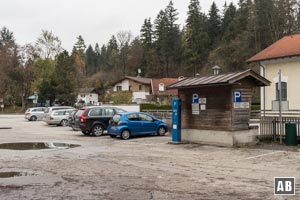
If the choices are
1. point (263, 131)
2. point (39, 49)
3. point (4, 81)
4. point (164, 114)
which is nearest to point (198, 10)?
point (39, 49)

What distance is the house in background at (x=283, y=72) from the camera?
27.3 m

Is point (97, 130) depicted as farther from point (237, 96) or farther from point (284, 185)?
point (284, 185)

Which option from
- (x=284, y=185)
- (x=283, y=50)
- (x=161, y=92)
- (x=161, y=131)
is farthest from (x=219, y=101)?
(x=161, y=92)

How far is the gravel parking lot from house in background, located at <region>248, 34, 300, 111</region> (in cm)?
1115

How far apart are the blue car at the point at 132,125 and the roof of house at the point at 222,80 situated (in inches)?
136

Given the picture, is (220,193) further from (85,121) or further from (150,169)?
(85,121)

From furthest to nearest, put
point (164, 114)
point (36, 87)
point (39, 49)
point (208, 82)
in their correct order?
point (39, 49) < point (36, 87) < point (164, 114) < point (208, 82)

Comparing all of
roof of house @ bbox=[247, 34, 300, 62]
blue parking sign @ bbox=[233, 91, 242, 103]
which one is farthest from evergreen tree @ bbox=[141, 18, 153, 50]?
blue parking sign @ bbox=[233, 91, 242, 103]

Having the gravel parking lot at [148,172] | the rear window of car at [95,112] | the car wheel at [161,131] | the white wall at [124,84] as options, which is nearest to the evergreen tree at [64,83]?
the white wall at [124,84]

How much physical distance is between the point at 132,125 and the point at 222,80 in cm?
649

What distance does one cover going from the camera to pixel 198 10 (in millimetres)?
93562

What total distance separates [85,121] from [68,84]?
1756 inches

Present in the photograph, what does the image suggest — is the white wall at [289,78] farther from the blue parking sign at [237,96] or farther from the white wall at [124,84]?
the white wall at [124,84]

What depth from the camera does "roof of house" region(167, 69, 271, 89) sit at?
17562 mm
